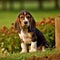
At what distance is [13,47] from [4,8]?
2255cm

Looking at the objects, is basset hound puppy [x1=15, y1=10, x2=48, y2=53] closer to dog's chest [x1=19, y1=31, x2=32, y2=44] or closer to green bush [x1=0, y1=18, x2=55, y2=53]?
dog's chest [x1=19, y1=31, x2=32, y2=44]

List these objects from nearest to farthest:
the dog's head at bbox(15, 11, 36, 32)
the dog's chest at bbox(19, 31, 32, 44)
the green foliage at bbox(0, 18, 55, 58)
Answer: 1. the dog's head at bbox(15, 11, 36, 32)
2. the dog's chest at bbox(19, 31, 32, 44)
3. the green foliage at bbox(0, 18, 55, 58)

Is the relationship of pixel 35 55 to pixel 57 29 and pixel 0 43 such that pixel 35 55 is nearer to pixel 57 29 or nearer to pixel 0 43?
pixel 57 29

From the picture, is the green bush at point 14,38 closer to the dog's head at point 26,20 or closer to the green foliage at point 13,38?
the green foliage at point 13,38

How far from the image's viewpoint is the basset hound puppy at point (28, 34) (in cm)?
1035

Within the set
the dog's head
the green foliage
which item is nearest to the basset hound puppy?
the dog's head

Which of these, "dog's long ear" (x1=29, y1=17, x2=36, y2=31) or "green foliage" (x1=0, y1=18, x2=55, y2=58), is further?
"green foliage" (x1=0, y1=18, x2=55, y2=58)

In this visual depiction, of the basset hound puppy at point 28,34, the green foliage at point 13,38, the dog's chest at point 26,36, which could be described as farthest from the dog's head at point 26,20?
the green foliage at point 13,38

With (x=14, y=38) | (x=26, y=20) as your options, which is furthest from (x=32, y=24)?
(x=14, y=38)

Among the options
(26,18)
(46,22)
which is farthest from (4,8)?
(26,18)

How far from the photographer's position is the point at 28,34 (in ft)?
34.4

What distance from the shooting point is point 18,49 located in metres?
11.5

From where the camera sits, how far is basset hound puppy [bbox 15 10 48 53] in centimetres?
1035

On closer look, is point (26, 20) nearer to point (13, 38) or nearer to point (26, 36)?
point (26, 36)
